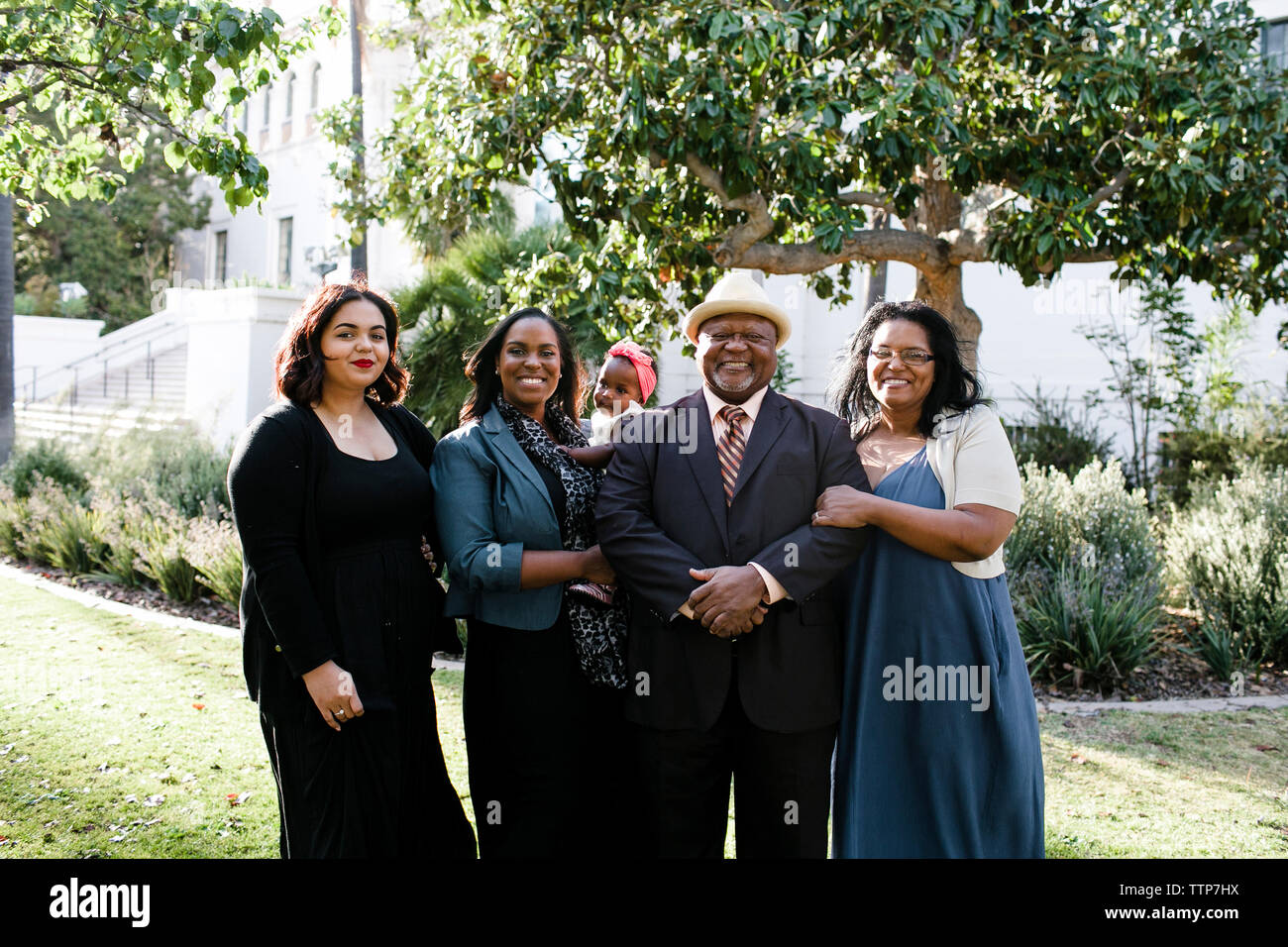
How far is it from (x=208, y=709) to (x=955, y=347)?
5491 millimetres

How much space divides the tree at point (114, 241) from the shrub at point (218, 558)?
87.1 ft

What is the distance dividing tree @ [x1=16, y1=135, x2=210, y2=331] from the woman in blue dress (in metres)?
34.1

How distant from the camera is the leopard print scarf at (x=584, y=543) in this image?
11.7ft

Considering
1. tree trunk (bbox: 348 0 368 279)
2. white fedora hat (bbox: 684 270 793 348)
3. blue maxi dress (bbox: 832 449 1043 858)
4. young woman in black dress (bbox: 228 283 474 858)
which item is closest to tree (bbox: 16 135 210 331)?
tree trunk (bbox: 348 0 368 279)

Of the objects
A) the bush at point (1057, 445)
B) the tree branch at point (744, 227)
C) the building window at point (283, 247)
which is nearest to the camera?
the tree branch at point (744, 227)

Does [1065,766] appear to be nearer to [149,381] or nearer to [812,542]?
[812,542]

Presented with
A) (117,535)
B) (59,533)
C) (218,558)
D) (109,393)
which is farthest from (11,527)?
(109,393)

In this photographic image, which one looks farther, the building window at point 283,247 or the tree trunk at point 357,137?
the building window at point 283,247

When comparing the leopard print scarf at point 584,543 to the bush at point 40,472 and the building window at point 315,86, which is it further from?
the building window at point 315,86

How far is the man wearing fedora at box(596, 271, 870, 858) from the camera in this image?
128 inches

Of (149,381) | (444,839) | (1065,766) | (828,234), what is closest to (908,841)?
(444,839)

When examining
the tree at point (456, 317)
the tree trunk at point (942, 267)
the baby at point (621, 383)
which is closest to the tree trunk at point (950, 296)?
the tree trunk at point (942, 267)

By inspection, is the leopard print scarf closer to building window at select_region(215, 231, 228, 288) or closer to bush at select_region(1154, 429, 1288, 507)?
bush at select_region(1154, 429, 1288, 507)

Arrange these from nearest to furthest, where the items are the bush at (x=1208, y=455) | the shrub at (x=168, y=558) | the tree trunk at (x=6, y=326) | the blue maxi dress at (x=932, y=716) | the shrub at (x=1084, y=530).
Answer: the blue maxi dress at (x=932, y=716) < the shrub at (x=1084, y=530) < the shrub at (x=168, y=558) < the bush at (x=1208, y=455) < the tree trunk at (x=6, y=326)
